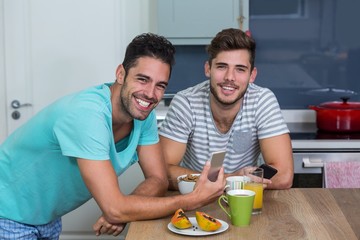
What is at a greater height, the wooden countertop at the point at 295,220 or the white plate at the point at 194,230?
the white plate at the point at 194,230

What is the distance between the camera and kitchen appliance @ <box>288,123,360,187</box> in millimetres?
3338

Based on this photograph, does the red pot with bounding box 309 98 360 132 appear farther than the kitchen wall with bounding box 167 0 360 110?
No

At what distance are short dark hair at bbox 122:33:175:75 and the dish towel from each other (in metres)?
1.45

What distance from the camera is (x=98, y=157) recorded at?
1.96m

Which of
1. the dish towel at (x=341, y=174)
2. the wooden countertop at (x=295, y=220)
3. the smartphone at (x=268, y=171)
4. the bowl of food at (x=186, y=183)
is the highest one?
the smartphone at (x=268, y=171)

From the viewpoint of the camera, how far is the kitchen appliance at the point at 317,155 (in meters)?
3.34

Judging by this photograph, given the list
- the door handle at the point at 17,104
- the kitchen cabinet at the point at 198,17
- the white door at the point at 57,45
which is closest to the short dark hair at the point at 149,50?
the kitchen cabinet at the point at 198,17

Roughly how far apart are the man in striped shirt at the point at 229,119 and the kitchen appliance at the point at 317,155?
600 millimetres

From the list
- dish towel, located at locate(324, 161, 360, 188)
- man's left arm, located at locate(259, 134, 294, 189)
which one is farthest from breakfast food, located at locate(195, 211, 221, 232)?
dish towel, located at locate(324, 161, 360, 188)

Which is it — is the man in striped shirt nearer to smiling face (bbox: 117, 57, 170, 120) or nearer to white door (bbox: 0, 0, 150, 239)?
smiling face (bbox: 117, 57, 170, 120)

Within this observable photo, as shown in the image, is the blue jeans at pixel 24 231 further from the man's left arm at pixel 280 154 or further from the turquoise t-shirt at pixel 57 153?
the man's left arm at pixel 280 154

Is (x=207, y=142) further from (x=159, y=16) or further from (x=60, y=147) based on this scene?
(x=159, y=16)

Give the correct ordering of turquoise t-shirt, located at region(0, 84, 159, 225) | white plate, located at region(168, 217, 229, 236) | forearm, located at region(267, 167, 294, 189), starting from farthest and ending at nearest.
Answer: forearm, located at region(267, 167, 294, 189) < turquoise t-shirt, located at region(0, 84, 159, 225) < white plate, located at region(168, 217, 229, 236)

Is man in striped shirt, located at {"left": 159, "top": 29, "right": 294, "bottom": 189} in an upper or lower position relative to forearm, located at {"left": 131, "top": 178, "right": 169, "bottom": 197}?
upper
